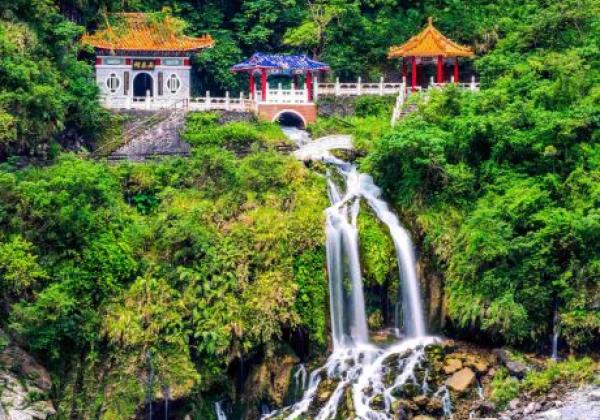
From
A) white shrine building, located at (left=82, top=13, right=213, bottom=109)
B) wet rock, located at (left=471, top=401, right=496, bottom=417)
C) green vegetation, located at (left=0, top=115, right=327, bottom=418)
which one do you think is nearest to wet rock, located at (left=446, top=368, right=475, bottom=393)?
wet rock, located at (left=471, top=401, right=496, bottom=417)

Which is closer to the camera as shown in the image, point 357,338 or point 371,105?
point 357,338

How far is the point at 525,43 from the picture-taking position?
3919cm

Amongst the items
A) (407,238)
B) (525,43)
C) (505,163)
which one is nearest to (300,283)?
(407,238)

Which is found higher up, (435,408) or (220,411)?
(435,408)

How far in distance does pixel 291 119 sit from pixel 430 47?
5.81m

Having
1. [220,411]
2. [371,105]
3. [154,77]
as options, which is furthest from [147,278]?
[371,105]

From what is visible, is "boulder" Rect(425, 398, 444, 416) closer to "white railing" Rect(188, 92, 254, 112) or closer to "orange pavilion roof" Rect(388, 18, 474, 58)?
"white railing" Rect(188, 92, 254, 112)

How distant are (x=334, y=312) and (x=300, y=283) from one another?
1267 millimetres

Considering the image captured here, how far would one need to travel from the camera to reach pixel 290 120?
41.4 meters

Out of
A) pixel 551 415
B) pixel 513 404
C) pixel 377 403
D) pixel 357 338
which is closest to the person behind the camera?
pixel 551 415

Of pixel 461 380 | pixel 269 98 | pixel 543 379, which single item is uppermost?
pixel 269 98

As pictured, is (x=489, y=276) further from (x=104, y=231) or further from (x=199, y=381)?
(x=104, y=231)

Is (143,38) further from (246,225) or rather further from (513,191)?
(513,191)

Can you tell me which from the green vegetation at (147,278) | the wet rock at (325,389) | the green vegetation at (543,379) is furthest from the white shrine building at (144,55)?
the green vegetation at (543,379)
